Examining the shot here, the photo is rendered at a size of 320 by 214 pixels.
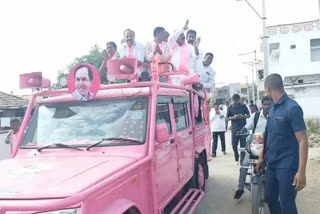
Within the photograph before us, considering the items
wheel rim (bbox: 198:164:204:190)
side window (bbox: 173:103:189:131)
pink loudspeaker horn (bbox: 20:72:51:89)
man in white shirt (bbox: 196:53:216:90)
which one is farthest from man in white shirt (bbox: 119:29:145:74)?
pink loudspeaker horn (bbox: 20:72:51:89)

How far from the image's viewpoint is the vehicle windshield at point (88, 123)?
3.55m

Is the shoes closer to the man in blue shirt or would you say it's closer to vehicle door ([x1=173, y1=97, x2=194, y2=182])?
vehicle door ([x1=173, y1=97, x2=194, y2=182])

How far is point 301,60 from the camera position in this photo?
24062mm

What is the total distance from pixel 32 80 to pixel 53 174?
1780 mm

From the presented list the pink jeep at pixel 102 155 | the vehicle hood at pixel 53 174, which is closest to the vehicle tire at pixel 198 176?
the pink jeep at pixel 102 155

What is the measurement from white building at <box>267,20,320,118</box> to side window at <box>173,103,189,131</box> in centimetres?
2030

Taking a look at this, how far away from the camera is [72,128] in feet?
12.0

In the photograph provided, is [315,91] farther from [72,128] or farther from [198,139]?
[72,128]

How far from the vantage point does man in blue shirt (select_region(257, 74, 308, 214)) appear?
3.34 metres

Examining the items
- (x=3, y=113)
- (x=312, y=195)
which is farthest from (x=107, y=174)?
(x=3, y=113)

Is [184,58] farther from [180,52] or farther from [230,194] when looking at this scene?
[230,194]

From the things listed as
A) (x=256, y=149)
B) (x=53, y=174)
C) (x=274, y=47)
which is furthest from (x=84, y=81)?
(x=274, y=47)

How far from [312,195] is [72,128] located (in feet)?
14.2

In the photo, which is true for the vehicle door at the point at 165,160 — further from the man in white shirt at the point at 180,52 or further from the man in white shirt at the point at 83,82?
the man in white shirt at the point at 180,52
